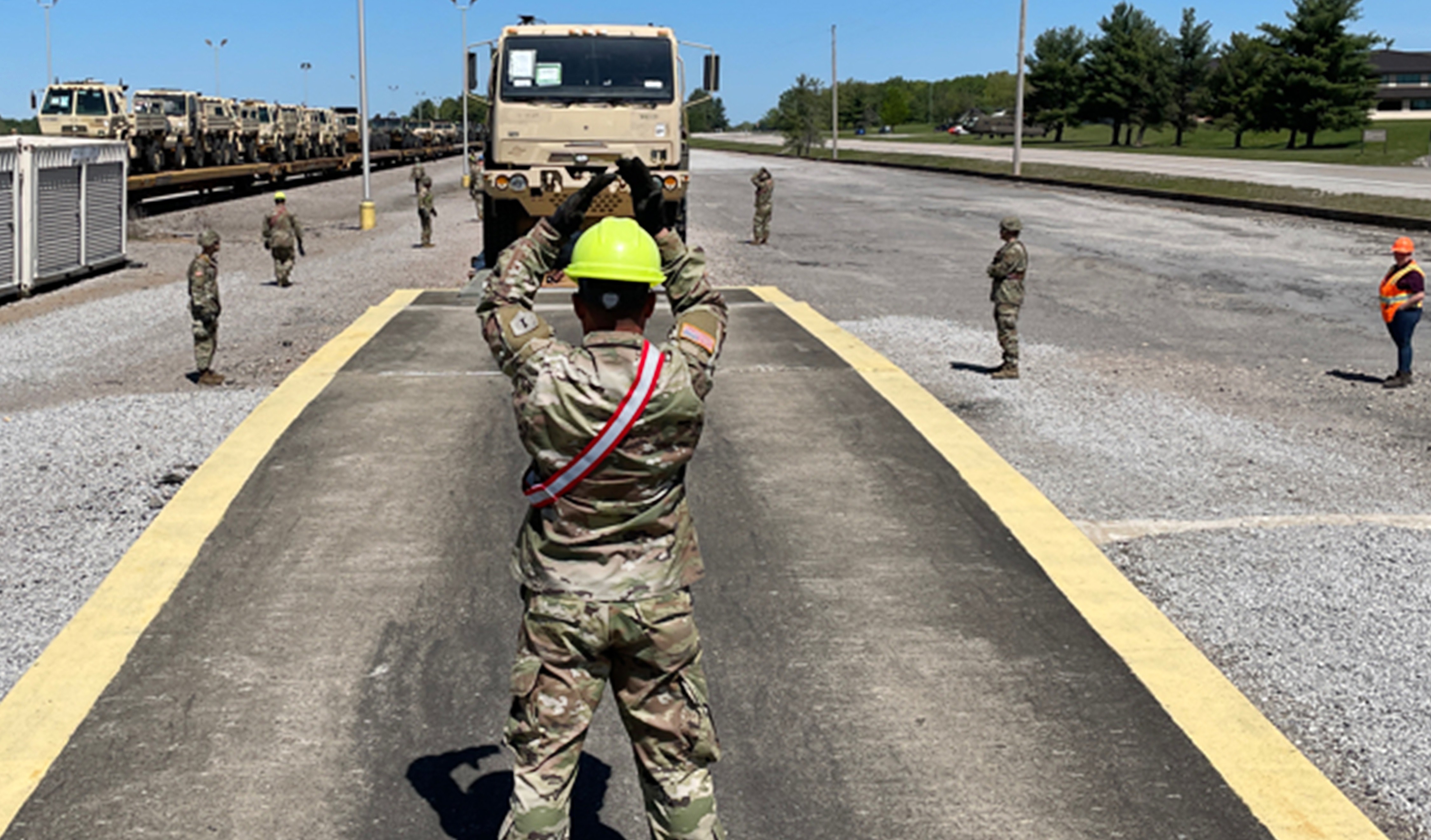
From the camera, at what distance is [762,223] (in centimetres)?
2658

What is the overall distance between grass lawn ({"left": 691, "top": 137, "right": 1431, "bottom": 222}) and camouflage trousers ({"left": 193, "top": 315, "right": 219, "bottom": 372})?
25.8 m

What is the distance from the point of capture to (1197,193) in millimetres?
38500

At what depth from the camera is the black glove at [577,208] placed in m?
3.53

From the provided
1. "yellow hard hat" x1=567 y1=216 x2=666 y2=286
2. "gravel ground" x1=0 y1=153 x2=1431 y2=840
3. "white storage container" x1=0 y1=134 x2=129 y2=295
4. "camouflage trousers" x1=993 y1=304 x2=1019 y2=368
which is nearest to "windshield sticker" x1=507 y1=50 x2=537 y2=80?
"gravel ground" x1=0 y1=153 x2=1431 y2=840

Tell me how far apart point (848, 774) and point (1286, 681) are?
2095 millimetres

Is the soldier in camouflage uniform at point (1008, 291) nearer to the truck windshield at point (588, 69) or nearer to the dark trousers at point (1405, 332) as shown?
the dark trousers at point (1405, 332)

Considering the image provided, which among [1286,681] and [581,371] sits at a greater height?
[581,371]

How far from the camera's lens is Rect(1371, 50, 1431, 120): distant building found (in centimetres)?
12369

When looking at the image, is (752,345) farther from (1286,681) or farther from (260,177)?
(260,177)

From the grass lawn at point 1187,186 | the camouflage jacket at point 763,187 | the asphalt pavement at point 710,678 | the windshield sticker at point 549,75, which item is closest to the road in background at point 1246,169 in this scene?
the grass lawn at point 1187,186

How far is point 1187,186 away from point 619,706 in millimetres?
42011

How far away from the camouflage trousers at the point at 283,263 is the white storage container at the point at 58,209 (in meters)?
3.64

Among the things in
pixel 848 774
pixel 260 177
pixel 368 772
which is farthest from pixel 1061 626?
pixel 260 177

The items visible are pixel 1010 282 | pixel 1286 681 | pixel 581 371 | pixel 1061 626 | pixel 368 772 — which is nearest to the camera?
pixel 581 371
